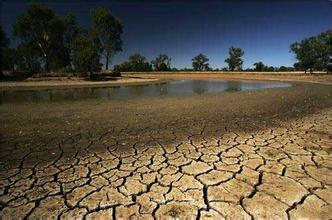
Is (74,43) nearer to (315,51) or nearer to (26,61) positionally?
(26,61)

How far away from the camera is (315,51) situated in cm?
3350

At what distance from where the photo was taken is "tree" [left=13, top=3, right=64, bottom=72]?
32469 millimetres

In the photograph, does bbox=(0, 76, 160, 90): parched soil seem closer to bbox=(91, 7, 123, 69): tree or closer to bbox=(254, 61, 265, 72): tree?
bbox=(91, 7, 123, 69): tree

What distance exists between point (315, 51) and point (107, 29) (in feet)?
116

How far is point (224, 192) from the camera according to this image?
9.70 feet

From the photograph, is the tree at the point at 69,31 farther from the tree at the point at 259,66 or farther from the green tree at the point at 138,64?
the tree at the point at 259,66

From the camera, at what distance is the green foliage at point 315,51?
1308 inches

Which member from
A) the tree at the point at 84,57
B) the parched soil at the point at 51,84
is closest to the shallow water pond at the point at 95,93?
the parched soil at the point at 51,84

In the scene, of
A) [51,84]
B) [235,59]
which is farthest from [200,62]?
[51,84]

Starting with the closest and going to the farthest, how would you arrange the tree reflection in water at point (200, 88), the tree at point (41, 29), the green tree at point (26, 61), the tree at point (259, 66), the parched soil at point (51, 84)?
the tree reflection in water at point (200, 88) < the parched soil at point (51, 84) < the tree at point (41, 29) < the green tree at point (26, 61) < the tree at point (259, 66)

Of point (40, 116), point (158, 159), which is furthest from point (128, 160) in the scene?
point (40, 116)

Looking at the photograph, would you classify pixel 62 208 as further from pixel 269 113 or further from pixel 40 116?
pixel 269 113

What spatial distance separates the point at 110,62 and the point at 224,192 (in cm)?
4253

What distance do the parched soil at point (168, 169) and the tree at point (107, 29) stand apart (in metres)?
36.3
